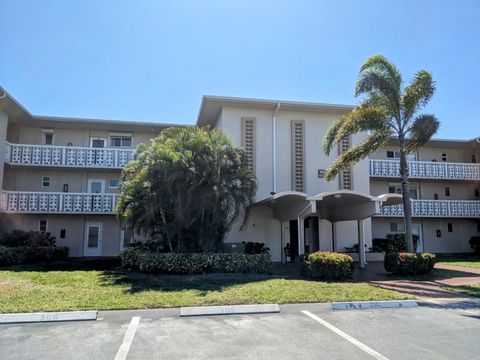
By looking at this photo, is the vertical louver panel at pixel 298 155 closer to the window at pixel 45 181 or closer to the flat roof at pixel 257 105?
the flat roof at pixel 257 105

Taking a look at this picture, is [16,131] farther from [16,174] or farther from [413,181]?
[413,181]

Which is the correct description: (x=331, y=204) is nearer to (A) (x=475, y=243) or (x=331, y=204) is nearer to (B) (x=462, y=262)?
(B) (x=462, y=262)

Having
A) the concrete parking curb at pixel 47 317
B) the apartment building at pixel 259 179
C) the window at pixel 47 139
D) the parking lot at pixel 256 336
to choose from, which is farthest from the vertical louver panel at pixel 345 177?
the window at pixel 47 139

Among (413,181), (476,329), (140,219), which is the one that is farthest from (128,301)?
(413,181)

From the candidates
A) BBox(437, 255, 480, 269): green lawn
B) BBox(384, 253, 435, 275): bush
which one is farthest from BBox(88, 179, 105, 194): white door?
BBox(437, 255, 480, 269): green lawn

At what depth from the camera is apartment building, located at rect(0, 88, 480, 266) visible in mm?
19125

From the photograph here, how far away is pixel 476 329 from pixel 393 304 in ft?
7.06

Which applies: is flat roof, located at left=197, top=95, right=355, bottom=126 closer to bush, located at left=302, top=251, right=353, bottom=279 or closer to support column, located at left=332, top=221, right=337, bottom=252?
support column, located at left=332, top=221, right=337, bottom=252

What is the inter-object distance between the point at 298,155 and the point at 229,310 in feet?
40.9

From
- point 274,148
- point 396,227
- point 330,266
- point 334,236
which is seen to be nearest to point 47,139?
point 274,148

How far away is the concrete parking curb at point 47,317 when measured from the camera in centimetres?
762

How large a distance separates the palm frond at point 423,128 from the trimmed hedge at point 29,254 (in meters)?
16.6

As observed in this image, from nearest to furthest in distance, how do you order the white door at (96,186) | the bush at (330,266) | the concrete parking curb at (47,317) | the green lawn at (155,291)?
the concrete parking curb at (47,317) → the green lawn at (155,291) → the bush at (330,266) → the white door at (96,186)

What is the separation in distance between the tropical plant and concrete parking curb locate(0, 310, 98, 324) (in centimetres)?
641
